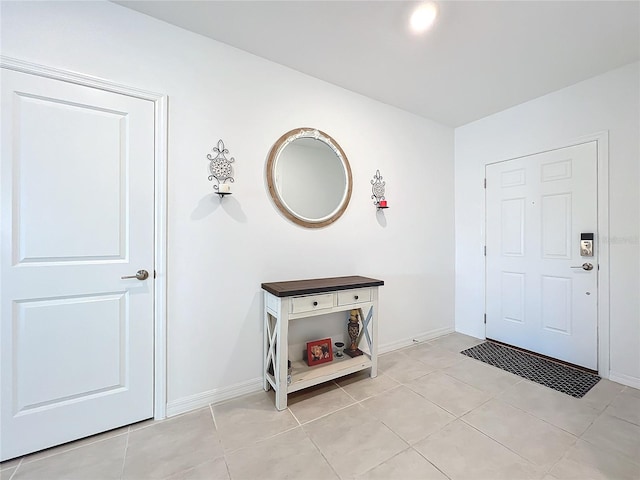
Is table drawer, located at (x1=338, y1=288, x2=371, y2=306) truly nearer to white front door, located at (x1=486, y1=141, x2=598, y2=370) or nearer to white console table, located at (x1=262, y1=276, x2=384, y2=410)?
white console table, located at (x1=262, y1=276, x2=384, y2=410)

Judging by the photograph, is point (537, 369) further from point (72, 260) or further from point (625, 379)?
point (72, 260)

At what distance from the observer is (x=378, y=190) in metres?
2.83

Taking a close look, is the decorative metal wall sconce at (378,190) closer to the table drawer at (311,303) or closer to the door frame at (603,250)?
the table drawer at (311,303)

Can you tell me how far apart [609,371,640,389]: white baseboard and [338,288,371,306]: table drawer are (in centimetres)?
216

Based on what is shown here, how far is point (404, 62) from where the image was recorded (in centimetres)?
224

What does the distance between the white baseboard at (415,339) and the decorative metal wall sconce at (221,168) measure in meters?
2.18

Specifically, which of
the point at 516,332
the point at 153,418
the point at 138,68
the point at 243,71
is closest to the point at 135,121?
the point at 138,68

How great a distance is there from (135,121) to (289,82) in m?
1.23

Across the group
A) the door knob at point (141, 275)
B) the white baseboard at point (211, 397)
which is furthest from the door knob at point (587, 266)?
the door knob at point (141, 275)

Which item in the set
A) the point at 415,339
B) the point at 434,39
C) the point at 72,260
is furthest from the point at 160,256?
the point at 415,339

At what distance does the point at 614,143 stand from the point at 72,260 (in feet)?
13.6

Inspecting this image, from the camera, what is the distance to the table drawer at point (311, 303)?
198 cm

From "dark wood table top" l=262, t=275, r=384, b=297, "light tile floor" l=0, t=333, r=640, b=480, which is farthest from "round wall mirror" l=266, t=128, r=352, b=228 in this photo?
"light tile floor" l=0, t=333, r=640, b=480

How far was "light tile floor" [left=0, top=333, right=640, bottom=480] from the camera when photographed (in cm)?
139
